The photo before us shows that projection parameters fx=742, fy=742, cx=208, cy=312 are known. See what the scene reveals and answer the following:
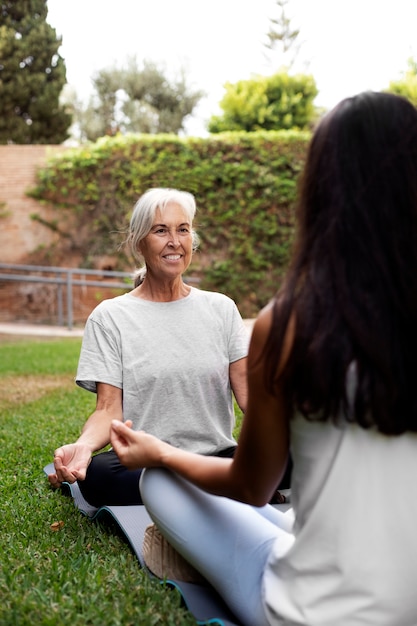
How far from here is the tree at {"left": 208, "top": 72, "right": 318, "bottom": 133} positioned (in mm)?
16047

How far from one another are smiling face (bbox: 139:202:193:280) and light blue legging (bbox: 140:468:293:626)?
43.8 inches

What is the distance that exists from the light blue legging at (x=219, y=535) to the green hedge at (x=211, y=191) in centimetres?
1046

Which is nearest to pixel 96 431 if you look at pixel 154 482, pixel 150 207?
pixel 150 207

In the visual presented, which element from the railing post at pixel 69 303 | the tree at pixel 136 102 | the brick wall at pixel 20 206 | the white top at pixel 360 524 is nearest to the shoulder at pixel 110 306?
the white top at pixel 360 524

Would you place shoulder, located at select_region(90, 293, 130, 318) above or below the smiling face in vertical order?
below

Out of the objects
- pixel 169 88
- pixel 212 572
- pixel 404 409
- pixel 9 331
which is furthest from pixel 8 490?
pixel 169 88

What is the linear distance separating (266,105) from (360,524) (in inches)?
621

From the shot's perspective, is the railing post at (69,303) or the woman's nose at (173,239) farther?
the railing post at (69,303)

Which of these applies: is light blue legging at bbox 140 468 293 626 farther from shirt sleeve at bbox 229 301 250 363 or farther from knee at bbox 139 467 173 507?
shirt sleeve at bbox 229 301 250 363

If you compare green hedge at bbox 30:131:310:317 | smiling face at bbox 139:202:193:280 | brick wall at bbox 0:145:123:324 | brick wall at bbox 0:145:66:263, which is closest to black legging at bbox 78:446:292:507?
smiling face at bbox 139:202:193:280

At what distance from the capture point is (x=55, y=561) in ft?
7.22

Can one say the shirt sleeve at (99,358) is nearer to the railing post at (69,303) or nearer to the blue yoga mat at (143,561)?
the blue yoga mat at (143,561)

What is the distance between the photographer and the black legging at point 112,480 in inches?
103

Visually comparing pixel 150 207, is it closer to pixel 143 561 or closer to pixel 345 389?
pixel 143 561
